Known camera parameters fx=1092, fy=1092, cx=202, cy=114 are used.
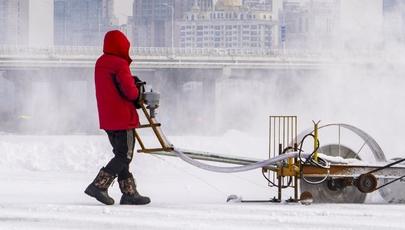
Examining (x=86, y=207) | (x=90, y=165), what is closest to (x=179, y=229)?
(x=86, y=207)

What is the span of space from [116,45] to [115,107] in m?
0.61

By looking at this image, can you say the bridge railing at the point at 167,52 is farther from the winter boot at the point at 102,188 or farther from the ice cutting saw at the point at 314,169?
the winter boot at the point at 102,188

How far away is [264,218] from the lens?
9508mm

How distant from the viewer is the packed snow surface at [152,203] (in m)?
9.09

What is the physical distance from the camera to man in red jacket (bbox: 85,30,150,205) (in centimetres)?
1053

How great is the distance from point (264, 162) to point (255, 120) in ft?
269

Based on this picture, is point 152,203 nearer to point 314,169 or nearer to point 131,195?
point 131,195

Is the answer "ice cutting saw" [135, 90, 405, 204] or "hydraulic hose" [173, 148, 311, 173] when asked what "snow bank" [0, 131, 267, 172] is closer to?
"ice cutting saw" [135, 90, 405, 204]

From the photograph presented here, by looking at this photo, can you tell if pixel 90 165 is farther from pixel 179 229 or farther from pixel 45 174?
pixel 179 229

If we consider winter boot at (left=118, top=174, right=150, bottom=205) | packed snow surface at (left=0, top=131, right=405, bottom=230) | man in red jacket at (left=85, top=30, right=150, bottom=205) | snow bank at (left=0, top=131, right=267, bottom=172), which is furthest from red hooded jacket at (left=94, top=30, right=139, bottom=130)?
snow bank at (left=0, top=131, right=267, bottom=172)

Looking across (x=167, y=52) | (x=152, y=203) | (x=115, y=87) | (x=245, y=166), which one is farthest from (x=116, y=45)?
(x=167, y=52)

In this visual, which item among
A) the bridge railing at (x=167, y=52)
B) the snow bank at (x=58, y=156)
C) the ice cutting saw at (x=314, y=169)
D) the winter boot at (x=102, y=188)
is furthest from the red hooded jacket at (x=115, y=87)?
the bridge railing at (x=167, y=52)

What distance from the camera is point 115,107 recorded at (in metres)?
10.6

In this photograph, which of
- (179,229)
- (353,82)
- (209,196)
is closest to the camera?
(179,229)
